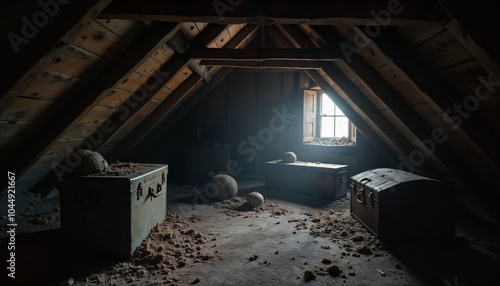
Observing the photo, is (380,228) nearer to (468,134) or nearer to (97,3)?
(468,134)

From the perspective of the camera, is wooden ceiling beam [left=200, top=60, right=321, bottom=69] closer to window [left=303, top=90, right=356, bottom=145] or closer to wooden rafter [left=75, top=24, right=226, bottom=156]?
wooden rafter [left=75, top=24, right=226, bottom=156]

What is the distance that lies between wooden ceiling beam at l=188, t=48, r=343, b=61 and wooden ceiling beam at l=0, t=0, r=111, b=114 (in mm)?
1913

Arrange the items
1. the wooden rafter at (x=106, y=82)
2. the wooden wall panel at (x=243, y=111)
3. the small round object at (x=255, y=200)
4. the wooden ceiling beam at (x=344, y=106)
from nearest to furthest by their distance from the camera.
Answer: the wooden rafter at (x=106, y=82) < the small round object at (x=255, y=200) < the wooden ceiling beam at (x=344, y=106) < the wooden wall panel at (x=243, y=111)

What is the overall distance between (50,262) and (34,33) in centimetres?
178

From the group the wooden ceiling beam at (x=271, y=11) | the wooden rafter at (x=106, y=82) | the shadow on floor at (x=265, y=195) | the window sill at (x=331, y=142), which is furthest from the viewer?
the window sill at (x=331, y=142)

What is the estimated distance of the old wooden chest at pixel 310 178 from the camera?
15.5 feet

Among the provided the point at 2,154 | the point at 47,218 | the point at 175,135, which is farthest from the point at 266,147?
the point at 2,154

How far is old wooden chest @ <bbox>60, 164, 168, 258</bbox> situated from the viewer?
2.38m

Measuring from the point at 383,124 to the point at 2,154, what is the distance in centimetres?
445

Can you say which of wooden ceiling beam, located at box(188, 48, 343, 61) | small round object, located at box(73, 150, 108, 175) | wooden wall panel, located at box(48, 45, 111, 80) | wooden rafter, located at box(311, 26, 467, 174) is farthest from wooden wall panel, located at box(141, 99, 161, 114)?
wooden rafter, located at box(311, 26, 467, 174)

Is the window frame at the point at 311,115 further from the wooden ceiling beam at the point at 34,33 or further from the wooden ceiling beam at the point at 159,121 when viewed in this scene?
the wooden ceiling beam at the point at 34,33

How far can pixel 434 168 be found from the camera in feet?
13.1

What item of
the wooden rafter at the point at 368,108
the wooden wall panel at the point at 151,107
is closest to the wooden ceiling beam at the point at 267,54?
the wooden rafter at the point at 368,108

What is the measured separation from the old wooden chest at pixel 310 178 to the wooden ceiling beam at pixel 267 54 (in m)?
1.99
